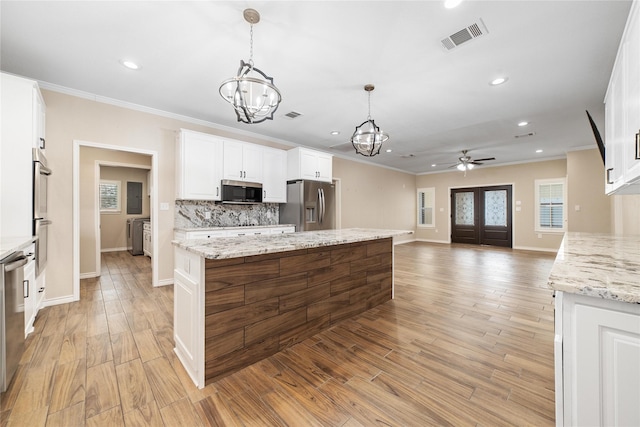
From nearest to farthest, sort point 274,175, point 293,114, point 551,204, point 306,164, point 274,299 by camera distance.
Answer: point 274,299, point 293,114, point 274,175, point 306,164, point 551,204

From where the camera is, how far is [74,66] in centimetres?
269

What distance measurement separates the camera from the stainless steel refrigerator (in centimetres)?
493

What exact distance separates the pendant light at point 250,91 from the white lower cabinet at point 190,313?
3.96 ft

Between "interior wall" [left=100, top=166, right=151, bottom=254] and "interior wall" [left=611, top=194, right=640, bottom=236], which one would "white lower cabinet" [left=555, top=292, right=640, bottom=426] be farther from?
"interior wall" [left=100, top=166, right=151, bottom=254]

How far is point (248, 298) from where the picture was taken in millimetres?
1832

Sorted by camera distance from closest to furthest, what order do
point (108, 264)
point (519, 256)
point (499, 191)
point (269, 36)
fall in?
1. point (269, 36)
2. point (108, 264)
3. point (519, 256)
4. point (499, 191)

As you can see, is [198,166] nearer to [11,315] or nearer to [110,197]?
[11,315]

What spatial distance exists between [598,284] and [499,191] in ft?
28.9

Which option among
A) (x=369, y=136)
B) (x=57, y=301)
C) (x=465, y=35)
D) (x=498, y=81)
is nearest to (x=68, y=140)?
(x=57, y=301)

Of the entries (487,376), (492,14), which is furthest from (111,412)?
(492,14)

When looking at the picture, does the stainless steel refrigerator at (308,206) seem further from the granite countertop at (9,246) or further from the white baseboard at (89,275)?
the granite countertop at (9,246)

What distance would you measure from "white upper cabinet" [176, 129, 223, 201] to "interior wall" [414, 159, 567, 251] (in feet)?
26.1

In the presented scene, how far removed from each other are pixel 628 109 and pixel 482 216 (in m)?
7.71

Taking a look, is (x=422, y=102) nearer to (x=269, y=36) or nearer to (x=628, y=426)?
(x=269, y=36)
